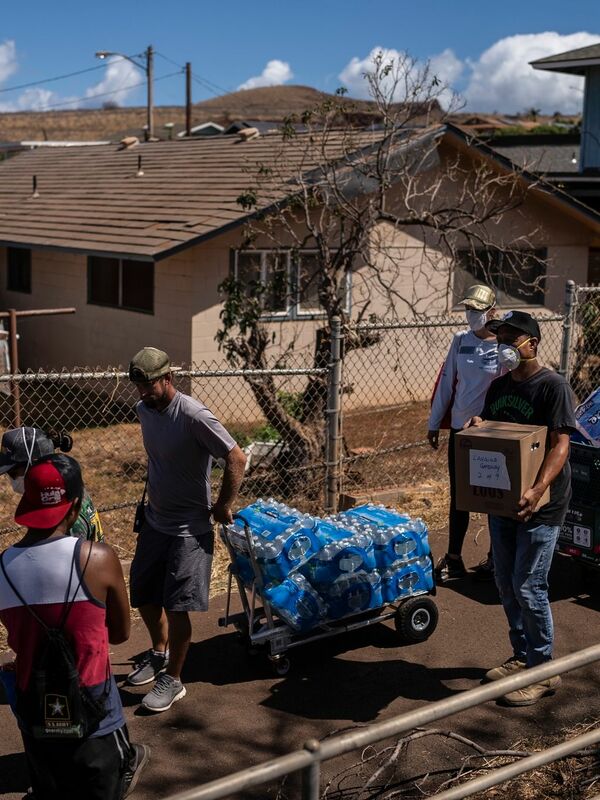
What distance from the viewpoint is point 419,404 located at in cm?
1393

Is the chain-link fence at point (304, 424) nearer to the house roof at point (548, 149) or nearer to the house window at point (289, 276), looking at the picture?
the house window at point (289, 276)

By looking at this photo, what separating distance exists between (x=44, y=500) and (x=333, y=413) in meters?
4.19

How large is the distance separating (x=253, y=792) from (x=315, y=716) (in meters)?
0.76

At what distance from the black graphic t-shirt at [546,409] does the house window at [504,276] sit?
33.2 ft

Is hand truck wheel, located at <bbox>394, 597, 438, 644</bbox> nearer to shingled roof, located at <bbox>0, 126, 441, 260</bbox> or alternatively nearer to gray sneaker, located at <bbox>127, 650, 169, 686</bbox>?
gray sneaker, located at <bbox>127, 650, 169, 686</bbox>

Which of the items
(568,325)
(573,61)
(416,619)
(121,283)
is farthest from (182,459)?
(573,61)

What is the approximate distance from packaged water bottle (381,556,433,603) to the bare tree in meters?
2.63

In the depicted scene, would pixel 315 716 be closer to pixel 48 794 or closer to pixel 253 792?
pixel 253 792

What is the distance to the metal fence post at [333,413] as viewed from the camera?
7320 mm

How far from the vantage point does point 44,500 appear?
10.8ft

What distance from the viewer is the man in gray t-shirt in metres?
4.77

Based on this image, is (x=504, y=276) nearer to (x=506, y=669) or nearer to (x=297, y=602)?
(x=506, y=669)

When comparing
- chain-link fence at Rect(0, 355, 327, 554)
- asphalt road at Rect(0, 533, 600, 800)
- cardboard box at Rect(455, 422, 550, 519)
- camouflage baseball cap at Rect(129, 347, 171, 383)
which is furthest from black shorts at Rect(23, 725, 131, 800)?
chain-link fence at Rect(0, 355, 327, 554)

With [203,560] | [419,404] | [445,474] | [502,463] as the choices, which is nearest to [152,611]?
[203,560]
